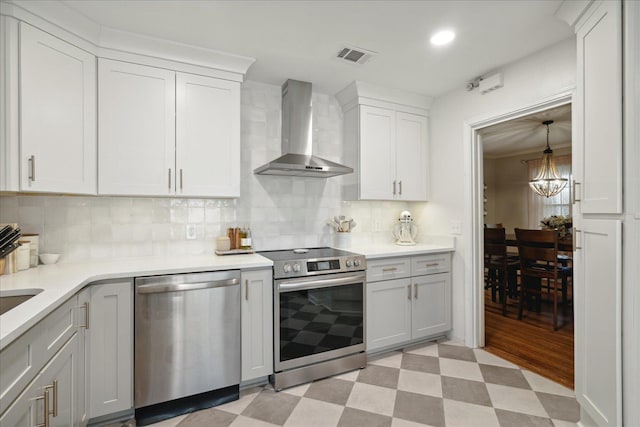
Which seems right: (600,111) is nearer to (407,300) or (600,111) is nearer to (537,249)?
(407,300)

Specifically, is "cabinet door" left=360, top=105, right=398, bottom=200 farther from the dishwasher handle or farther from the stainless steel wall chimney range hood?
the dishwasher handle

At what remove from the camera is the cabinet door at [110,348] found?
1.82m

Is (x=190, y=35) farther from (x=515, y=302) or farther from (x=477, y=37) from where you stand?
(x=515, y=302)

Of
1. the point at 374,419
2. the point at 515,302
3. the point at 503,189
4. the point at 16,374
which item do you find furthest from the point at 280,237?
the point at 503,189

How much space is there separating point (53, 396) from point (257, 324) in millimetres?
1153

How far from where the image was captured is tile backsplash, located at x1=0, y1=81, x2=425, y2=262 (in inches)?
89.4

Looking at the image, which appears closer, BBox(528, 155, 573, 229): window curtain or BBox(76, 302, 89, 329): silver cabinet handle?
BBox(76, 302, 89, 329): silver cabinet handle

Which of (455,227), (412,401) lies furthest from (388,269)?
(412,401)

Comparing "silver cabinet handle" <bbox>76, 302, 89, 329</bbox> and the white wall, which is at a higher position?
the white wall

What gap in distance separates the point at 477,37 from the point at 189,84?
82.9 inches

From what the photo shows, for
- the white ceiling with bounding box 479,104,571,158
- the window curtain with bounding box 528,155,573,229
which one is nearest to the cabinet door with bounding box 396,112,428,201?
the white ceiling with bounding box 479,104,571,158

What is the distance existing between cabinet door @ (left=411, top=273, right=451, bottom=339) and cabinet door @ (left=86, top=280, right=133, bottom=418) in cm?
224

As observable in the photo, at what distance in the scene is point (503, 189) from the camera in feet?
23.0

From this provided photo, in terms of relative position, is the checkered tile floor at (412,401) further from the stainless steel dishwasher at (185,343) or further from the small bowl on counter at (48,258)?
the small bowl on counter at (48,258)
